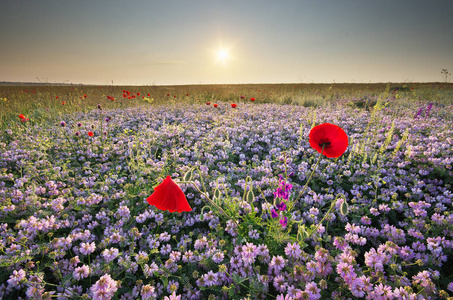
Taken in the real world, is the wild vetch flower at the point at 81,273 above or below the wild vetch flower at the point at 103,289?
below

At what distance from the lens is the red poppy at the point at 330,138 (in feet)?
6.01

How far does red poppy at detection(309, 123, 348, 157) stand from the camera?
1.83 meters

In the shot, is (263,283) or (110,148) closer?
(263,283)

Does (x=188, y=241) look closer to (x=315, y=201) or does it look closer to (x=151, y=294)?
(x=151, y=294)

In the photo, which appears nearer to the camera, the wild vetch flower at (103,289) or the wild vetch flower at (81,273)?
the wild vetch flower at (103,289)

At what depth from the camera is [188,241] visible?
235 cm

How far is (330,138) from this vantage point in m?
1.86

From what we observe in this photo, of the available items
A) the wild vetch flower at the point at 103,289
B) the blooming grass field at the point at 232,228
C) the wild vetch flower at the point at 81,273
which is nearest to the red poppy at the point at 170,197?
the blooming grass field at the point at 232,228

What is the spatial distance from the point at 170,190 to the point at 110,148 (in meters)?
3.96

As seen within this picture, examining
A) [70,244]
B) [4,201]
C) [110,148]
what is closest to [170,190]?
[70,244]

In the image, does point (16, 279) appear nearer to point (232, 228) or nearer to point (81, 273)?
point (81, 273)

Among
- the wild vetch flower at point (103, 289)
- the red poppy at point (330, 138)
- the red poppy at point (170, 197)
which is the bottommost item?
the wild vetch flower at point (103, 289)

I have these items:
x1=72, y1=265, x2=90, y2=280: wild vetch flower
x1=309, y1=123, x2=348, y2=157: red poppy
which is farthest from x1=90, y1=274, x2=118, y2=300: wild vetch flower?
x1=309, y1=123, x2=348, y2=157: red poppy

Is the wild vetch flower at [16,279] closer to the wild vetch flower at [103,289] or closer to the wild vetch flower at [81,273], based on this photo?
the wild vetch flower at [81,273]
